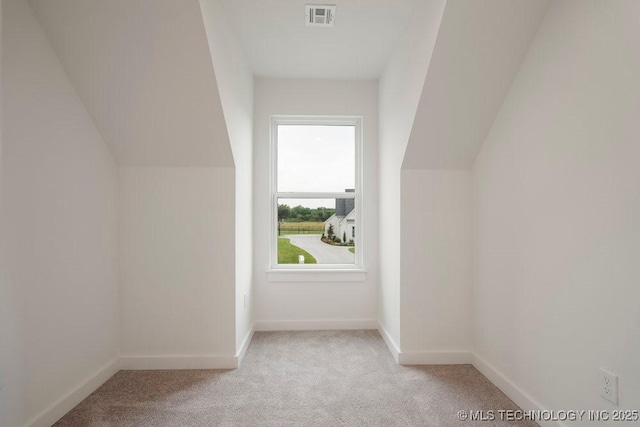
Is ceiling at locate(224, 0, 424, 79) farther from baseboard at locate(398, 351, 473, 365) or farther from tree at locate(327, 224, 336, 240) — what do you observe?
baseboard at locate(398, 351, 473, 365)

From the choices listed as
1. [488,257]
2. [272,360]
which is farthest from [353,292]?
[488,257]

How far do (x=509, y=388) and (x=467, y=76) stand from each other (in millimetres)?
1914

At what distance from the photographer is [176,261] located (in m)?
2.64

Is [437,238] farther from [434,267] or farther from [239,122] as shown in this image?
[239,122]

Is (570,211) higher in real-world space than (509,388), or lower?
higher

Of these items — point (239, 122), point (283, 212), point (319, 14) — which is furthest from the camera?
point (283, 212)

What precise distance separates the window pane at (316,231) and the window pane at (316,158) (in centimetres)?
17

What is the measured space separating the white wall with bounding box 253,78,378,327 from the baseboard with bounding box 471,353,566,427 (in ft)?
3.90

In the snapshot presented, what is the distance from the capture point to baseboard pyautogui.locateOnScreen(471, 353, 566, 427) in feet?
6.21

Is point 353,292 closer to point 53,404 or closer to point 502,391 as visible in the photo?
point 502,391

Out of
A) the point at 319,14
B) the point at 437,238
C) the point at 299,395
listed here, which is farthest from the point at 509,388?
the point at 319,14

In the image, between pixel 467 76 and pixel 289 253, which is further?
pixel 289 253

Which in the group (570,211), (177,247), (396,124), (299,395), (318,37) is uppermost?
(318,37)

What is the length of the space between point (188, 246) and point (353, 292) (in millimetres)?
1684
